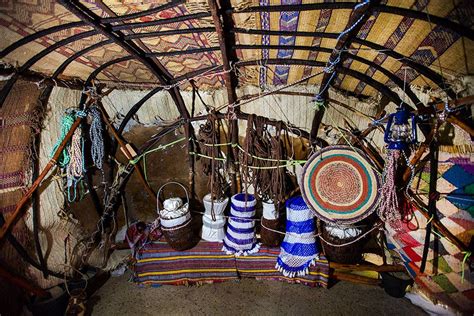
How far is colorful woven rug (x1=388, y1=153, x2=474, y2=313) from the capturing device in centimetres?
215

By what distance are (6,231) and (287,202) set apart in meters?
2.91

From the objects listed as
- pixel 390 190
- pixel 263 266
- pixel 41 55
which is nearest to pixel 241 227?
pixel 263 266

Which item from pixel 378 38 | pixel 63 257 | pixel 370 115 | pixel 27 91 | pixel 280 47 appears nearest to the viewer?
pixel 378 38

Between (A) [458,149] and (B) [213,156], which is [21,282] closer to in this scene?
(B) [213,156]

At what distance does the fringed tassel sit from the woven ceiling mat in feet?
0.22

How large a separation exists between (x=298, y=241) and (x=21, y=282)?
292 cm

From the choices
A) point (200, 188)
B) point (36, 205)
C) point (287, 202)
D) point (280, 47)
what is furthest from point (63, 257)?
point (280, 47)

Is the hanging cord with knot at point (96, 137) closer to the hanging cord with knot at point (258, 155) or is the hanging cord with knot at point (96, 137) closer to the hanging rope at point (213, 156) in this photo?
the hanging rope at point (213, 156)

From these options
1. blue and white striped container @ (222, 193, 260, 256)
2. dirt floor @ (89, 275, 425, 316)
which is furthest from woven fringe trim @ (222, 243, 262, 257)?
dirt floor @ (89, 275, 425, 316)

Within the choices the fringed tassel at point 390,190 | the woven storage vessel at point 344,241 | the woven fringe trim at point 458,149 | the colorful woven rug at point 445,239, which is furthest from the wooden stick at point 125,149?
the woven fringe trim at point 458,149

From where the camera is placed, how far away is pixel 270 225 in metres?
3.16

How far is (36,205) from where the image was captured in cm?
280

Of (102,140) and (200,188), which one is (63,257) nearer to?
(102,140)

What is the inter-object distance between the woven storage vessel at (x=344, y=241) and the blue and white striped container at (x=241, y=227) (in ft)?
2.89
